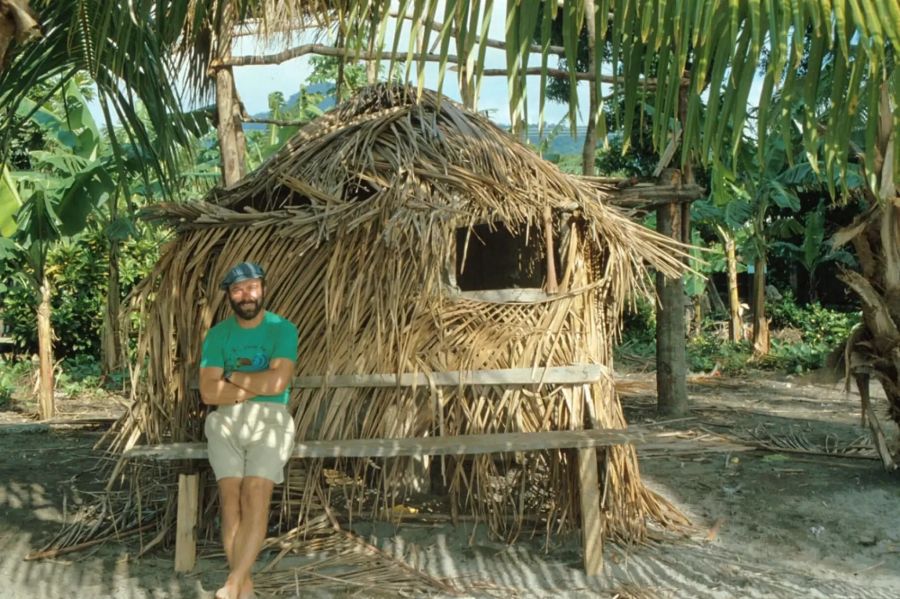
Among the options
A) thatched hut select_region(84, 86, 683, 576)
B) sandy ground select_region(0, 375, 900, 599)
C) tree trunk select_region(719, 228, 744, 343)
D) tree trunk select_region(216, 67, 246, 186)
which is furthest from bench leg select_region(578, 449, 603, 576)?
tree trunk select_region(719, 228, 744, 343)

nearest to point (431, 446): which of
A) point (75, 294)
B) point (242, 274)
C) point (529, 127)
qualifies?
point (242, 274)

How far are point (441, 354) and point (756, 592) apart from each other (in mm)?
2324

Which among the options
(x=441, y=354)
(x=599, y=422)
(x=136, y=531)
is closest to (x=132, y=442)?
(x=136, y=531)

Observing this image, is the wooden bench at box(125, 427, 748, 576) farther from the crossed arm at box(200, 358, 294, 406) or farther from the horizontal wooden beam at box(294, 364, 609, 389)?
the crossed arm at box(200, 358, 294, 406)

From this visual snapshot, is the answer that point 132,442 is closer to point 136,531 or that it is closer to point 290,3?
point 136,531

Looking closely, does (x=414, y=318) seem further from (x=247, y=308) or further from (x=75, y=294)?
(x=75, y=294)

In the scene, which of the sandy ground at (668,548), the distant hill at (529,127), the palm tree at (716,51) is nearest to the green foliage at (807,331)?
the distant hill at (529,127)

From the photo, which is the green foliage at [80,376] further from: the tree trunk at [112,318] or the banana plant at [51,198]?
the banana plant at [51,198]

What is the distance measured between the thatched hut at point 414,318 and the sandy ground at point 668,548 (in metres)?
0.33

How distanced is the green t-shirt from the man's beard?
0.10 meters

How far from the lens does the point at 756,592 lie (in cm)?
516

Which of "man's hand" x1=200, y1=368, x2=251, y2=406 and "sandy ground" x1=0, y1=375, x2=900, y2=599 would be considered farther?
"sandy ground" x1=0, y1=375, x2=900, y2=599

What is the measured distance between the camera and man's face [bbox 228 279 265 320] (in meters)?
5.12

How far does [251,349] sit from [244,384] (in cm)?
21
